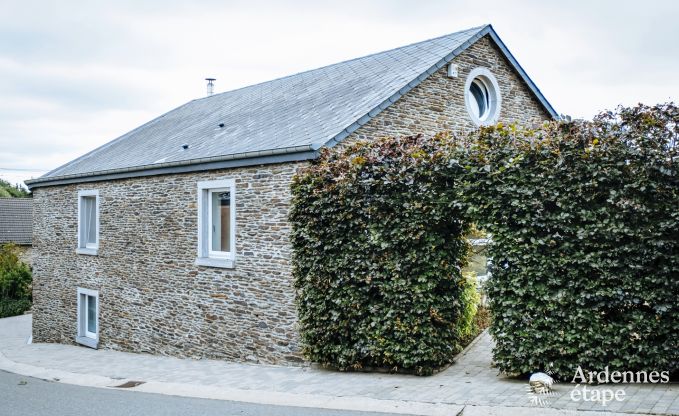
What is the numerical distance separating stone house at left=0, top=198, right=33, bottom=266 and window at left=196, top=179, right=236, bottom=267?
30307 millimetres

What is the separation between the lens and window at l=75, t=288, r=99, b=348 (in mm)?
18789

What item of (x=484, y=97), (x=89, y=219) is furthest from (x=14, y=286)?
(x=484, y=97)

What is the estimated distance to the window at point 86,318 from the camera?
61.6ft

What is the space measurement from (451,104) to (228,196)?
18.4 ft

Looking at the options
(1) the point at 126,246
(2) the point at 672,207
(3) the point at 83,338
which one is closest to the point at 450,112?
(2) the point at 672,207

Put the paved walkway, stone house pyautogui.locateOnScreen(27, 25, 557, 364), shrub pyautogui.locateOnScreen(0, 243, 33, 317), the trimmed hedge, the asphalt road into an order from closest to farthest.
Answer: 1. the paved walkway
2. the asphalt road
3. the trimmed hedge
4. stone house pyautogui.locateOnScreen(27, 25, 557, 364)
5. shrub pyautogui.locateOnScreen(0, 243, 33, 317)

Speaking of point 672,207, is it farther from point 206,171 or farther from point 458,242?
point 206,171

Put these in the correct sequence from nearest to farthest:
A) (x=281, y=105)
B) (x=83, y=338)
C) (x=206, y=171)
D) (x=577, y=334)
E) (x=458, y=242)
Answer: (x=577, y=334)
(x=458, y=242)
(x=206, y=171)
(x=281, y=105)
(x=83, y=338)

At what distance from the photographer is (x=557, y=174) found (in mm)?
8117

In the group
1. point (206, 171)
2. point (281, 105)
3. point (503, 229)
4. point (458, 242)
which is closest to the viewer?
point (503, 229)

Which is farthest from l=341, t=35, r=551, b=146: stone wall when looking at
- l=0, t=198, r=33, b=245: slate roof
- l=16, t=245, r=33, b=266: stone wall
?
l=0, t=198, r=33, b=245: slate roof

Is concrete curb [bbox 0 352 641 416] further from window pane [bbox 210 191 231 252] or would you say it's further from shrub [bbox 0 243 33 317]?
shrub [bbox 0 243 33 317]

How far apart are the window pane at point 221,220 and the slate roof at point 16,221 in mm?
32194

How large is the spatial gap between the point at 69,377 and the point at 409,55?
35.8 ft
